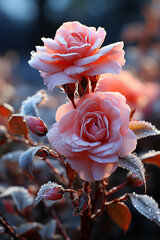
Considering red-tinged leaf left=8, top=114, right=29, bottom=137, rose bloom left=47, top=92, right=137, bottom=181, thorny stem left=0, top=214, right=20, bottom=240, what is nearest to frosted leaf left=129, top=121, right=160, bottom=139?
rose bloom left=47, top=92, right=137, bottom=181

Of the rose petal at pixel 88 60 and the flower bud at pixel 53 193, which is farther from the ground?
the rose petal at pixel 88 60

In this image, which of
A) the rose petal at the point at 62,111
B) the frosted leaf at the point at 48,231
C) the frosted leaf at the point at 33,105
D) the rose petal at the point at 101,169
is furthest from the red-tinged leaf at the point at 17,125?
the frosted leaf at the point at 48,231

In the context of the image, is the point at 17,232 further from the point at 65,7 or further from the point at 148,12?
the point at 65,7

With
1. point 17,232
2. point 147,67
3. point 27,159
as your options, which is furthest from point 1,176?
point 147,67

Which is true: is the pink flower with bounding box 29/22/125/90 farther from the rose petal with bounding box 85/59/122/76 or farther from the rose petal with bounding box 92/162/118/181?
the rose petal with bounding box 92/162/118/181

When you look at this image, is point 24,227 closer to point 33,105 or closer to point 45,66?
point 33,105

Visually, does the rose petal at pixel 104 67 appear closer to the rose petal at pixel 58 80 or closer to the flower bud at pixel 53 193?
the rose petal at pixel 58 80
